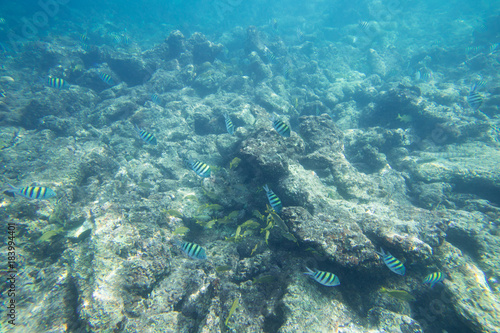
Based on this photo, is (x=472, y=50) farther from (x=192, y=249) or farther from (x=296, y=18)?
(x=192, y=249)

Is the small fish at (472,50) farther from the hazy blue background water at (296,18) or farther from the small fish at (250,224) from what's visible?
the small fish at (250,224)

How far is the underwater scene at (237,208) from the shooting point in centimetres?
323

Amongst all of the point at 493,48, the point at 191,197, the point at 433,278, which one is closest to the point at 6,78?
the point at 191,197

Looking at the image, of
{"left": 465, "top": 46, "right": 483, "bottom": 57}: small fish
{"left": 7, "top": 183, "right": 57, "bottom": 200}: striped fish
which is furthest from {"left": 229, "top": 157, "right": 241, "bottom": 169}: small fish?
{"left": 465, "top": 46, "right": 483, "bottom": 57}: small fish

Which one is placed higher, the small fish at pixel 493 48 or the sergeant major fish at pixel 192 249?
the small fish at pixel 493 48

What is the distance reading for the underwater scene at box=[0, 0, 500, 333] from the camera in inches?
127

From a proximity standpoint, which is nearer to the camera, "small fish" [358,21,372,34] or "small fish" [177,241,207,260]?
"small fish" [177,241,207,260]

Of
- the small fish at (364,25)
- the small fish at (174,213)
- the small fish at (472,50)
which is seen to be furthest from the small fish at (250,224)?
the small fish at (472,50)

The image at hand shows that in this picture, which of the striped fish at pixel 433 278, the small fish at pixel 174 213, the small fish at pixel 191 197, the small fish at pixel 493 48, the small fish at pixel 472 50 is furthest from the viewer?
the small fish at pixel 493 48

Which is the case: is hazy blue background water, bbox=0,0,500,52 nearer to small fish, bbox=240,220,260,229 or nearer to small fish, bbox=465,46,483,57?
small fish, bbox=465,46,483,57

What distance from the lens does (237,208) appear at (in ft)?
16.6

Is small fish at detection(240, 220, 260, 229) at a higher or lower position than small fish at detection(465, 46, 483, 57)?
lower

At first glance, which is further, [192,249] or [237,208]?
[237,208]

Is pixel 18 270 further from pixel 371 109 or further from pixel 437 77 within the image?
pixel 437 77
